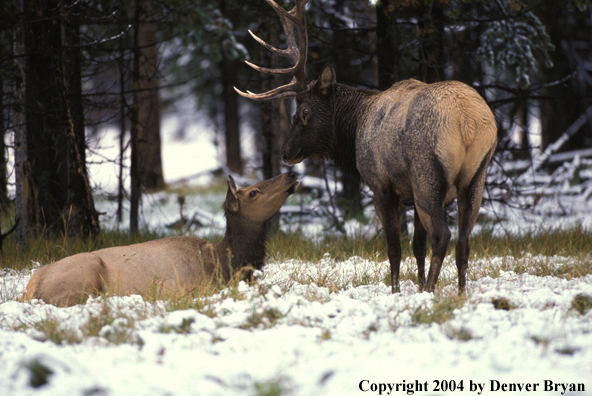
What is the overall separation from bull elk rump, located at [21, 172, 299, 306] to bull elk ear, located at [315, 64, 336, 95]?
1.17 meters

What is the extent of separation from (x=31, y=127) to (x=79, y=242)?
2324mm

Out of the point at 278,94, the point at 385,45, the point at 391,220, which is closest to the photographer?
the point at 391,220

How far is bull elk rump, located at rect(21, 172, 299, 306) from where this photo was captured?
454 cm

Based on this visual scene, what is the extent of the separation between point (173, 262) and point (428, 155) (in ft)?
8.72

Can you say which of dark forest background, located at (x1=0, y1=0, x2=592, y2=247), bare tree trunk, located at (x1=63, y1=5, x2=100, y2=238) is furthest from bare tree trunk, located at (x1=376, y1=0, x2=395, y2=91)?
bare tree trunk, located at (x1=63, y1=5, x2=100, y2=238)

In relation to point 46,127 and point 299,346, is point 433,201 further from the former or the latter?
point 46,127

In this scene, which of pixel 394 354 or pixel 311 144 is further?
pixel 311 144

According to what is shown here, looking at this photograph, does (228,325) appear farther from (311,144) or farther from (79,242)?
(79,242)

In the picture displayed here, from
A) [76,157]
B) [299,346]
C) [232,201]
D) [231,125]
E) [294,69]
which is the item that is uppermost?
[294,69]

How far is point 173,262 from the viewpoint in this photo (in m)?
5.09

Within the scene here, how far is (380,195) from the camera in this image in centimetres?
486

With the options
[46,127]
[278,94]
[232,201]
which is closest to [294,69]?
[278,94]

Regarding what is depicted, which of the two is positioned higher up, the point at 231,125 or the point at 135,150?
the point at 231,125

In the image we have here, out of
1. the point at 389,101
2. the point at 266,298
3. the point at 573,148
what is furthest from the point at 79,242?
the point at 573,148
